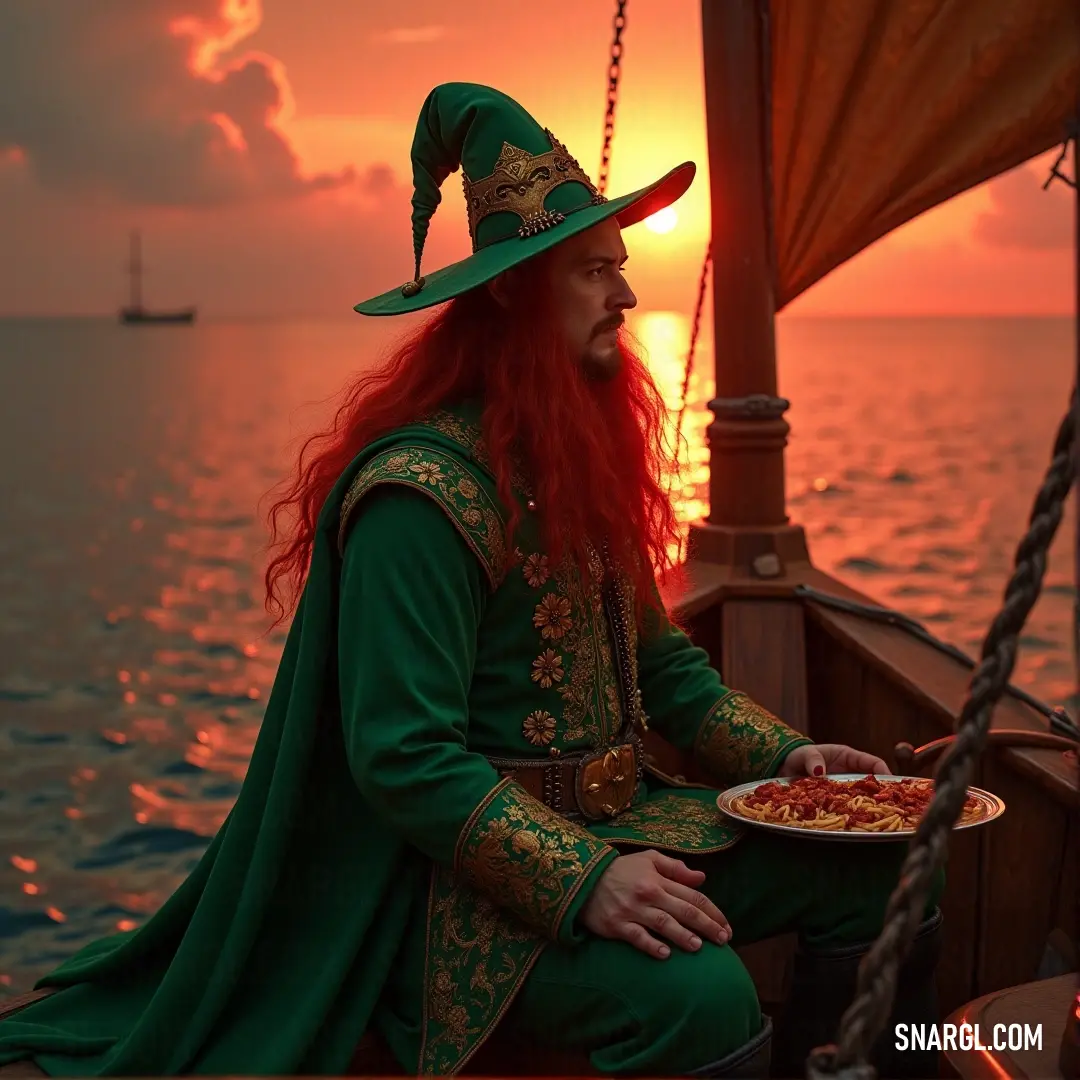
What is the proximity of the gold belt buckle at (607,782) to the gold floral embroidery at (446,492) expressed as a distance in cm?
31

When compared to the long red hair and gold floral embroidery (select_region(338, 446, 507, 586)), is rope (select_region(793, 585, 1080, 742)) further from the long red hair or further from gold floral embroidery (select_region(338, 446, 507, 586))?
gold floral embroidery (select_region(338, 446, 507, 586))

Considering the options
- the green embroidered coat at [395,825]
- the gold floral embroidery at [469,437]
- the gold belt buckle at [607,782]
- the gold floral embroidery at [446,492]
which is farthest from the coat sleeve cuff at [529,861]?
the gold floral embroidery at [469,437]

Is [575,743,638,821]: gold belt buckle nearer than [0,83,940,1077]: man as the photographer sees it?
No

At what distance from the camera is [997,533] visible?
25.1m

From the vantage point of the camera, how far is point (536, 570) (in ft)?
7.11

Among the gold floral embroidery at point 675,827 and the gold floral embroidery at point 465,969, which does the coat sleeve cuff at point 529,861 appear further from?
the gold floral embroidery at point 675,827

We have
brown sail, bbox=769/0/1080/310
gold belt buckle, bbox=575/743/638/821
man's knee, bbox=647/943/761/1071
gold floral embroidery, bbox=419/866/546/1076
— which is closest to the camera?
man's knee, bbox=647/943/761/1071

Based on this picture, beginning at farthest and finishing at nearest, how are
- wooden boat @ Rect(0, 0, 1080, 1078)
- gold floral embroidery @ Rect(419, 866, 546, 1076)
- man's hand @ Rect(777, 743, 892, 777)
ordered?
wooden boat @ Rect(0, 0, 1080, 1078) < man's hand @ Rect(777, 743, 892, 777) < gold floral embroidery @ Rect(419, 866, 546, 1076)

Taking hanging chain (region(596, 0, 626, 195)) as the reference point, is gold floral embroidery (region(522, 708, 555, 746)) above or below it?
below

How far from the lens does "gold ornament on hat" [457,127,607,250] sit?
2164mm

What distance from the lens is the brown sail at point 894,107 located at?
3.13 meters

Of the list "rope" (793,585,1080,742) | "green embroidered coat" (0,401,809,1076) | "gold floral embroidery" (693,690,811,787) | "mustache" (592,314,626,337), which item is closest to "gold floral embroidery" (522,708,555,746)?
"green embroidered coat" (0,401,809,1076)

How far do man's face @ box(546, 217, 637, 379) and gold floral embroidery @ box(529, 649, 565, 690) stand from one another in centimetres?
43

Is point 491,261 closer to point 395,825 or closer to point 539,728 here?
point 539,728
